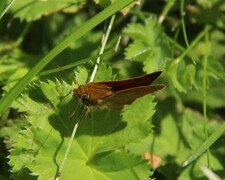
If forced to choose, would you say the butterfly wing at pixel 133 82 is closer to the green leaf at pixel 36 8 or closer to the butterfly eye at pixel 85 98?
the butterfly eye at pixel 85 98

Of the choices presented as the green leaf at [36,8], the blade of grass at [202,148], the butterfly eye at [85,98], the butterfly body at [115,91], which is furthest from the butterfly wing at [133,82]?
the green leaf at [36,8]

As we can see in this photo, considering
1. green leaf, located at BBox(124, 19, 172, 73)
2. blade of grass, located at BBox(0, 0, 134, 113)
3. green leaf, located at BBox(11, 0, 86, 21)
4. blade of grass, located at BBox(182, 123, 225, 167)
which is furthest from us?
green leaf, located at BBox(11, 0, 86, 21)

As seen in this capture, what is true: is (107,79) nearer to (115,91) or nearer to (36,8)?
(115,91)

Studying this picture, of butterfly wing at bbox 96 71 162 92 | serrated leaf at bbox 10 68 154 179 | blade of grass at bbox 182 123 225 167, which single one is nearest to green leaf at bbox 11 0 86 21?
serrated leaf at bbox 10 68 154 179

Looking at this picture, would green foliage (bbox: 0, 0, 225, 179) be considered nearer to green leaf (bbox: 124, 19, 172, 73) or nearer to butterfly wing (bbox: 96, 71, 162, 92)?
green leaf (bbox: 124, 19, 172, 73)

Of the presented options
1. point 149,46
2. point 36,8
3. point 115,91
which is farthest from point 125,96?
point 36,8

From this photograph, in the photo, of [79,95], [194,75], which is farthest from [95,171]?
[194,75]

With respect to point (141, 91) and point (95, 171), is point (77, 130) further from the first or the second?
point (141, 91)
